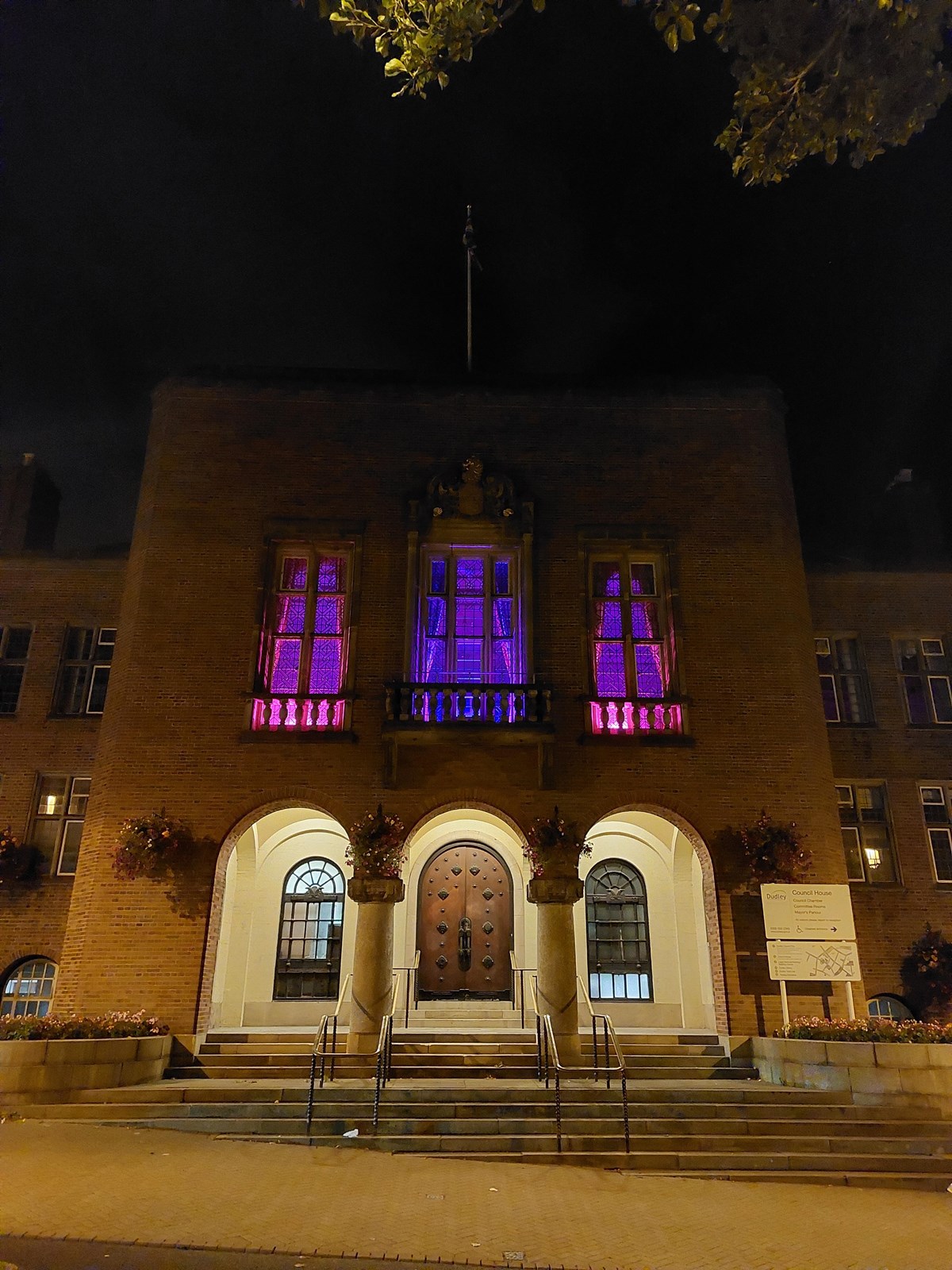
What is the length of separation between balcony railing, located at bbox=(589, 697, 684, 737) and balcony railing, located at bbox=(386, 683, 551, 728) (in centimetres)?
102

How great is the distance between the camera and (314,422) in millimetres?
16156

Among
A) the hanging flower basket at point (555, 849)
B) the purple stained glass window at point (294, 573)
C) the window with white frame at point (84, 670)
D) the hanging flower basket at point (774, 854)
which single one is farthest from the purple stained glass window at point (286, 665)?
the hanging flower basket at point (774, 854)

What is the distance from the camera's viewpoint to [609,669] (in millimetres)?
14953

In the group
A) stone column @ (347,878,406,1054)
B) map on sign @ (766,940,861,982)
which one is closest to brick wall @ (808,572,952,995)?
map on sign @ (766,940,861,982)

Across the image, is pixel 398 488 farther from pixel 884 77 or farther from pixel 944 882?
pixel 944 882

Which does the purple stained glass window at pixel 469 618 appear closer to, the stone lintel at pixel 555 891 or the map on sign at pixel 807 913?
the stone lintel at pixel 555 891

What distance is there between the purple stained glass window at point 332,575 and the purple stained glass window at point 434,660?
1847 mm

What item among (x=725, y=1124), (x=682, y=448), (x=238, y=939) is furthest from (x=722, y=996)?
(x=682, y=448)

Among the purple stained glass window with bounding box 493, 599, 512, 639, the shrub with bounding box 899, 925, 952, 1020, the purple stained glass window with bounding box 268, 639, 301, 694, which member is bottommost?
the shrub with bounding box 899, 925, 952, 1020

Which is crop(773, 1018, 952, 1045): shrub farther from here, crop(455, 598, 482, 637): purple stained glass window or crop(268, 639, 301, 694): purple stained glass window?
crop(268, 639, 301, 694): purple stained glass window

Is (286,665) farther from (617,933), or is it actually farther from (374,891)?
(617,933)

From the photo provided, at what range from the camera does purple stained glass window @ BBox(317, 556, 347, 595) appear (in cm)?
1534

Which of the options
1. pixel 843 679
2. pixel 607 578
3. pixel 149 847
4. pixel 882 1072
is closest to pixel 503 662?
pixel 607 578

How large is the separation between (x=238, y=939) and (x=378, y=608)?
19.9 feet
